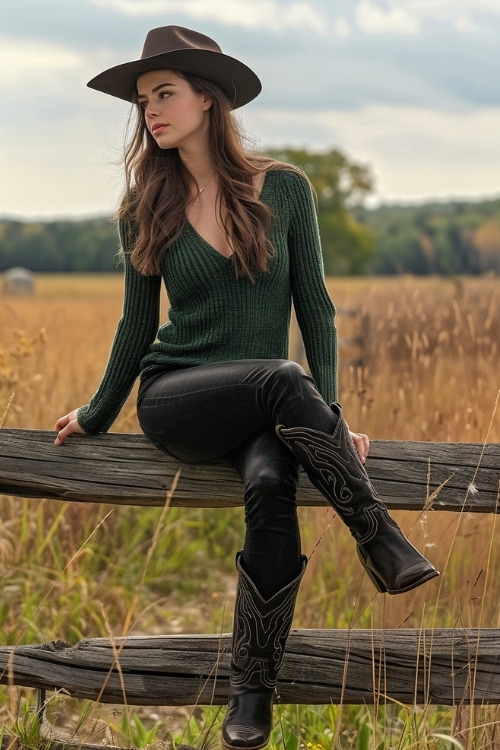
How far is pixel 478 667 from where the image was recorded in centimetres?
259

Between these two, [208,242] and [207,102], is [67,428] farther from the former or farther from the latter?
[207,102]

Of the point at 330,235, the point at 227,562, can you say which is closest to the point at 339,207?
the point at 330,235

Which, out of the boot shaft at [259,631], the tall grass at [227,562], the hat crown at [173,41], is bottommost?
the tall grass at [227,562]

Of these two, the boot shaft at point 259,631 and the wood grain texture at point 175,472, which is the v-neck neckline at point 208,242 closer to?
the wood grain texture at point 175,472

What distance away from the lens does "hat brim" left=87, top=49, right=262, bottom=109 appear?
8.59 ft

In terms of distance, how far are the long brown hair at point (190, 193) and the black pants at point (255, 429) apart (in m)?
0.35

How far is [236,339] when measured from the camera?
103 inches

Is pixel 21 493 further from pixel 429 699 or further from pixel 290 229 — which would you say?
pixel 429 699

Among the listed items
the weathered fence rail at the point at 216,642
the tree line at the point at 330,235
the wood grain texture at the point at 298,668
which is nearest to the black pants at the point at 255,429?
the weathered fence rail at the point at 216,642

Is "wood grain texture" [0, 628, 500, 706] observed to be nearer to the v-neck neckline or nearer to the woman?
the woman

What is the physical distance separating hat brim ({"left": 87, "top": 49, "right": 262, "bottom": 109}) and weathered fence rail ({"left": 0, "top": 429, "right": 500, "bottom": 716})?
97 cm

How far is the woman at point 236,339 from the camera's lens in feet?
7.31

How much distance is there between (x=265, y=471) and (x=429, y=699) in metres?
0.84

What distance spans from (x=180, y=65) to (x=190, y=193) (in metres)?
0.35
